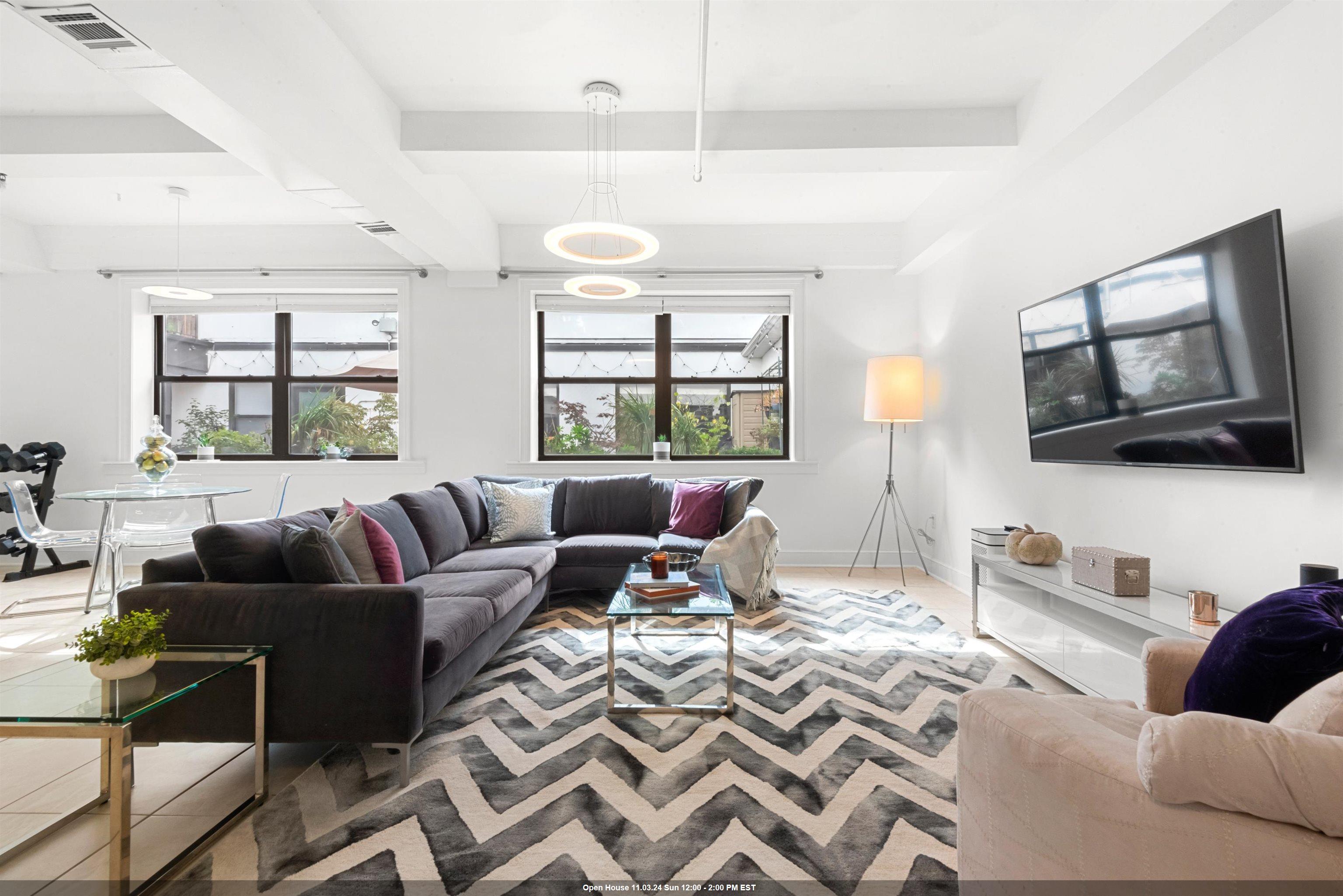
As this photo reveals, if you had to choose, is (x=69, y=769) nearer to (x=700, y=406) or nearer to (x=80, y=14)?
(x=80, y=14)

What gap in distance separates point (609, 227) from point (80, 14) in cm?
200

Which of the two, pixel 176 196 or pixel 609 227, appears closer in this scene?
pixel 609 227

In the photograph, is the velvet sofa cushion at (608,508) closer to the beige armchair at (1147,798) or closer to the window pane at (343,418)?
the window pane at (343,418)

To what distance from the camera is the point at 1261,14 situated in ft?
6.98

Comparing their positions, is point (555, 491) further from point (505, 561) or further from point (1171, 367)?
point (1171, 367)

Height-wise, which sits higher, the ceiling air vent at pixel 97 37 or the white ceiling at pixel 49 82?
the white ceiling at pixel 49 82

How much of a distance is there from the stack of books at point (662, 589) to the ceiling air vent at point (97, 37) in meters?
2.79

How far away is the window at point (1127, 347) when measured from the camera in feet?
7.32

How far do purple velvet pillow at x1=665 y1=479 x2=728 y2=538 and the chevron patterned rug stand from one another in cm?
134

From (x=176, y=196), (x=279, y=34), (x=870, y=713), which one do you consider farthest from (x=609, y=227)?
(x=176, y=196)

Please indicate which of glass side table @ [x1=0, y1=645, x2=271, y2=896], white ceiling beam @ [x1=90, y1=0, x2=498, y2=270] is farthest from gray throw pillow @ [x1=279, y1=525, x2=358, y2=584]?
white ceiling beam @ [x1=90, y1=0, x2=498, y2=270]

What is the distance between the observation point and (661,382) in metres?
5.59

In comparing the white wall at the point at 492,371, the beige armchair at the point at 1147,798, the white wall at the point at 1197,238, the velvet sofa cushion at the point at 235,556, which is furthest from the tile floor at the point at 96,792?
the white wall at the point at 492,371

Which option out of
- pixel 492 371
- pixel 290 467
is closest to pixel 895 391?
pixel 492 371
